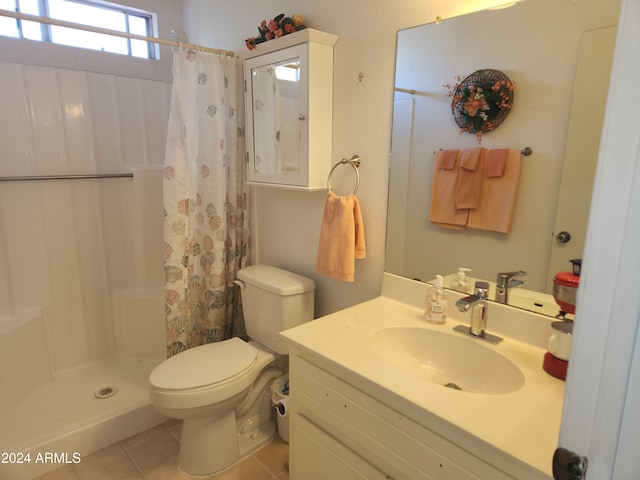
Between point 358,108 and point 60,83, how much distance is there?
1.77m

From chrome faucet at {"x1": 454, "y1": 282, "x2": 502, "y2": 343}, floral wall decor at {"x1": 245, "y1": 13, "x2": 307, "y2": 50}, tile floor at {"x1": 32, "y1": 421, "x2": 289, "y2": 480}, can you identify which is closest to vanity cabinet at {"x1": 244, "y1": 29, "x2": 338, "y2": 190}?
floral wall decor at {"x1": 245, "y1": 13, "x2": 307, "y2": 50}

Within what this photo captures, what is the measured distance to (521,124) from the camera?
1184mm

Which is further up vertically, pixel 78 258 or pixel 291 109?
pixel 291 109

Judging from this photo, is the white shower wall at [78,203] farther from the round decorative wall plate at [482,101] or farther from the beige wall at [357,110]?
the round decorative wall plate at [482,101]

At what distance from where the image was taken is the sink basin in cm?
113

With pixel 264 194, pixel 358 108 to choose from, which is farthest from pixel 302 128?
pixel 264 194

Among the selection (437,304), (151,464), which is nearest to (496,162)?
(437,304)

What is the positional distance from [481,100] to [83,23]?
2.39 m

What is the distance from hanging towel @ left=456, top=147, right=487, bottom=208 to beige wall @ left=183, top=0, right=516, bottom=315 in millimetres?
298

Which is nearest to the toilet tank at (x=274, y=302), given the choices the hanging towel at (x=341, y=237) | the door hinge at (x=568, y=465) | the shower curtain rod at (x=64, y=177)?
the hanging towel at (x=341, y=237)

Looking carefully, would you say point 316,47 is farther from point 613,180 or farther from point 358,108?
point 613,180

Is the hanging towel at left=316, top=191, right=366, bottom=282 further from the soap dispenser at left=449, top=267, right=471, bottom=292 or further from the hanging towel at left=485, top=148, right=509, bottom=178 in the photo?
the hanging towel at left=485, top=148, right=509, bottom=178

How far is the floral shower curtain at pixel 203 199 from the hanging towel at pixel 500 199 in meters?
1.29

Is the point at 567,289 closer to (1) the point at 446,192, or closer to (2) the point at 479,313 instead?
(2) the point at 479,313
